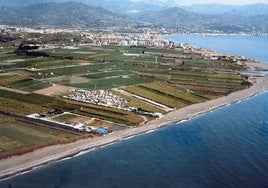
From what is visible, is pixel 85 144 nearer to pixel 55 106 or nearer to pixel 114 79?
pixel 55 106

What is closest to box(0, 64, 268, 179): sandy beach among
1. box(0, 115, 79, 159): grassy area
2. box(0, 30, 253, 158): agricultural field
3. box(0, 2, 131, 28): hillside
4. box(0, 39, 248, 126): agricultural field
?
box(0, 115, 79, 159): grassy area

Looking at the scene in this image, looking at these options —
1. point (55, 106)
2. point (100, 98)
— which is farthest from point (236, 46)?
point (55, 106)

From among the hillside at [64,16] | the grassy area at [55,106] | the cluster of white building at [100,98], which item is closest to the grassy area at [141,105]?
the cluster of white building at [100,98]

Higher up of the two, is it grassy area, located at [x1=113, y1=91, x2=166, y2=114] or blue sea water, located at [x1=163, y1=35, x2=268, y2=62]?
blue sea water, located at [x1=163, y1=35, x2=268, y2=62]

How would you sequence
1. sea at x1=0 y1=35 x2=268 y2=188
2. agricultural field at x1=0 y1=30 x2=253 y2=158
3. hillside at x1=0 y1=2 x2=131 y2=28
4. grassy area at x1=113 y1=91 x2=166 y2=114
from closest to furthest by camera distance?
sea at x1=0 y1=35 x2=268 y2=188
agricultural field at x1=0 y1=30 x2=253 y2=158
grassy area at x1=113 y1=91 x2=166 y2=114
hillside at x1=0 y1=2 x2=131 y2=28

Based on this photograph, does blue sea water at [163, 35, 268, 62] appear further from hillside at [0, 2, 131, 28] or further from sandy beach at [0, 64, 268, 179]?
sandy beach at [0, 64, 268, 179]

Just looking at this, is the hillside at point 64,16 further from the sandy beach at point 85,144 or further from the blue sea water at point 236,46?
the sandy beach at point 85,144
